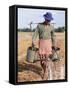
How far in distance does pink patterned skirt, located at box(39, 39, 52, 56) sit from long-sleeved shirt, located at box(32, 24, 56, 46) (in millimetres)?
19

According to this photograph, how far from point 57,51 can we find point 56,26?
0.13 m

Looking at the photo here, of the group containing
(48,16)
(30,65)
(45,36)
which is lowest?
(30,65)

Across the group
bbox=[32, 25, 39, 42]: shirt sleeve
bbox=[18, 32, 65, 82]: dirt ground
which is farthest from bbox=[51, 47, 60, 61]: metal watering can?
bbox=[32, 25, 39, 42]: shirt sleeve

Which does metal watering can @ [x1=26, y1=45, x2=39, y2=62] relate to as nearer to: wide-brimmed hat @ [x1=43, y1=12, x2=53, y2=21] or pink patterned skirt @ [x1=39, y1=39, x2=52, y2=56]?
pink patterned skirt @ [x1=39, y1=39, x2=52, y2=56]

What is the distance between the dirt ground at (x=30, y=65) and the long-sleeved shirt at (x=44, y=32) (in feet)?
0.09

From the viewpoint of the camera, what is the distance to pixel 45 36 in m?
1.47

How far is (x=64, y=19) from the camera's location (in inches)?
59.7

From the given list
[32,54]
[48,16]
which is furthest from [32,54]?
[48,16]

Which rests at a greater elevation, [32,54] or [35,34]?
[35,34]

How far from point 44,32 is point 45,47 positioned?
3.1 inches

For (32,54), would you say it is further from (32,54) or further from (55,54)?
(55,54)
